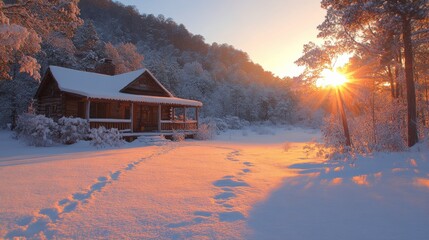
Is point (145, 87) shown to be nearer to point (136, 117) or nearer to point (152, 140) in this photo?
point (136, 117)

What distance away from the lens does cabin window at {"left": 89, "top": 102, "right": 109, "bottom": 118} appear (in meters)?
18.7

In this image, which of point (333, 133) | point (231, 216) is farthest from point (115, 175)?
point (333, 133)

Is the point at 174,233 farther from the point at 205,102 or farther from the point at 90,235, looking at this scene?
the point at 205,102

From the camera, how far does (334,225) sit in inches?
Result: 123

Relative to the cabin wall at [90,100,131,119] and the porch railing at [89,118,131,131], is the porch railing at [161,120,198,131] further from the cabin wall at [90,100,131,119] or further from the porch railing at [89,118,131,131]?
the cabin wall at [90,100,131,119]

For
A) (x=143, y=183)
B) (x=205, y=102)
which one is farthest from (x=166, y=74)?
(x=143, y=183)

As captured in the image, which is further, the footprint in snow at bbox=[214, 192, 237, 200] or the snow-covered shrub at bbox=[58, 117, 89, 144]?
the snow-covered shrub at bbox=[58, 117, 89, 144]

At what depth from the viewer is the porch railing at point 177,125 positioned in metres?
20.0

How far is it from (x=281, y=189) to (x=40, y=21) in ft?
34.1

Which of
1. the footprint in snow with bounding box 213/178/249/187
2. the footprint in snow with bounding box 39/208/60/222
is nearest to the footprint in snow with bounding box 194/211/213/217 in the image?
the footprint in snow with bounding box 213/178/249/187

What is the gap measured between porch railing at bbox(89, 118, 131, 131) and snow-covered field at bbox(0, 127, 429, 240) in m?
9.04

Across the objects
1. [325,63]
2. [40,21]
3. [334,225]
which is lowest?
[334,225]

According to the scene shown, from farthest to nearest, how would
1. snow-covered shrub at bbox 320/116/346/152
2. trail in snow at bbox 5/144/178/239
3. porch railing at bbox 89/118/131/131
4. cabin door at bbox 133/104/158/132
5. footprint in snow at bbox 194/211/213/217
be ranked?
cabin door at bbox 133/104/158/132
porch railing at bbox 89/118/131/131
snow-covered shrub at bbox 320/116/346/152
footprint in snow at bbox 194/211/213/217
trail in snow at bbox 5/144/178/239

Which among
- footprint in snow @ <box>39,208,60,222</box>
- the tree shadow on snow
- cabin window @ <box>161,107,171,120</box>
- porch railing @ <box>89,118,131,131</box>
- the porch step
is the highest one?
cabin window @ <box>161,107,171,120</box>
